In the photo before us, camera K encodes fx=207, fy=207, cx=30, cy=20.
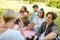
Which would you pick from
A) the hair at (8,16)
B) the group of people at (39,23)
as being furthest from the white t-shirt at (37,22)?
the hair at (8,16)

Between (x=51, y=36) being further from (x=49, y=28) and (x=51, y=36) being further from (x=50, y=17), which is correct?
(x=50, y=17)

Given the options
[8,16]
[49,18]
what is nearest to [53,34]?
[49,18]

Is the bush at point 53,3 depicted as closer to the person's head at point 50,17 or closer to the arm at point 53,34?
the person's head at point 50,17

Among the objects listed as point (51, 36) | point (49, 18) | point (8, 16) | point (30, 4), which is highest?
point (8, 16)

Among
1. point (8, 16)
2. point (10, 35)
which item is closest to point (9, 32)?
point (10, 35)

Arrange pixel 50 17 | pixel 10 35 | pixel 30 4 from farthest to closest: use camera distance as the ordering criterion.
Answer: pixel 30 4 < pixel 50 17 < pixel 10 35

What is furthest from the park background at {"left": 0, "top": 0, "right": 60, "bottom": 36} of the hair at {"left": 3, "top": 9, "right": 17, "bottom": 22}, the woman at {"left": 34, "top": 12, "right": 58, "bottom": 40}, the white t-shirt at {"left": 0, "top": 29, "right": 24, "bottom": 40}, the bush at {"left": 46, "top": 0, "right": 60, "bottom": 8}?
the white t-shirt at {"left": 0, "top": 29, "right": 24, "bottom": 40}

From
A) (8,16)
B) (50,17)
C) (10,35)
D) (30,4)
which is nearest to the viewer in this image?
(10,35)

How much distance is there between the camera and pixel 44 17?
3.00 metres

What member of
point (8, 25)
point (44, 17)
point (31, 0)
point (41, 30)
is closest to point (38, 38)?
point (41, 30)

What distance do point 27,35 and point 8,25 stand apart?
4.07 feet

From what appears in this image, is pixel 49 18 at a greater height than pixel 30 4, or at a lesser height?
lesser

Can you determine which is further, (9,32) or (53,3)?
(53,3)

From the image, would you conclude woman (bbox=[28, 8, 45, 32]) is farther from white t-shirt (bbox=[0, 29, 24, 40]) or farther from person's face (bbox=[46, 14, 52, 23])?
white t-shirt (bbox=[0, 29, 24, 40])
